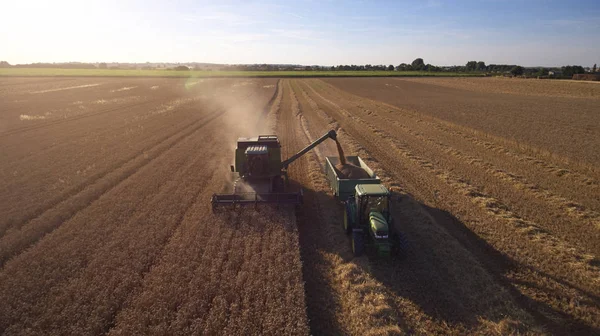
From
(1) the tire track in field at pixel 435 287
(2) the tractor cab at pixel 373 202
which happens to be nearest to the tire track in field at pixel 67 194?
(2) the tractor cab at pixel 373 202

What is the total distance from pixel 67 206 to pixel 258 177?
23.4 feet

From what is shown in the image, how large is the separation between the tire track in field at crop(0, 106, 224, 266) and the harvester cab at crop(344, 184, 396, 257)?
9758 millimetres

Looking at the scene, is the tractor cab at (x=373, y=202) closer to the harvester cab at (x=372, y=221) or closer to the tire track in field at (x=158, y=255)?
the harvester cab at (x=372, y=221)

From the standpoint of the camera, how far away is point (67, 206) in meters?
12.6

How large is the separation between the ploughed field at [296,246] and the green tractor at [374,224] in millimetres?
562

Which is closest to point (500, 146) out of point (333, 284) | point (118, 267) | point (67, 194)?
point (333, 284)

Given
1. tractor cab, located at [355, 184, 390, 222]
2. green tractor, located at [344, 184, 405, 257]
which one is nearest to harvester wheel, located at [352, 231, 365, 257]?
green tractor, located at [344, 184, 405, 257]

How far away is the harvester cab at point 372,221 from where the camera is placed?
878 cm

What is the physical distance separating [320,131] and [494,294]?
1973 cm

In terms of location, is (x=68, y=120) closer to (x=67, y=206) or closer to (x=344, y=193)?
(x=67, y=206)

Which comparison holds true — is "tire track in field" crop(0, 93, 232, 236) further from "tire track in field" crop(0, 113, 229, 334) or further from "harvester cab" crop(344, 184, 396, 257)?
"harvester cab" crop(344, 184, 396, 257)

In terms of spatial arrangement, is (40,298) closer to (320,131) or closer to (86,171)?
(86,171)

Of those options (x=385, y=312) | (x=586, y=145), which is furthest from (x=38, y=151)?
(x=586, y=145)

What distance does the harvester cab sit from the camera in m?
8.78
